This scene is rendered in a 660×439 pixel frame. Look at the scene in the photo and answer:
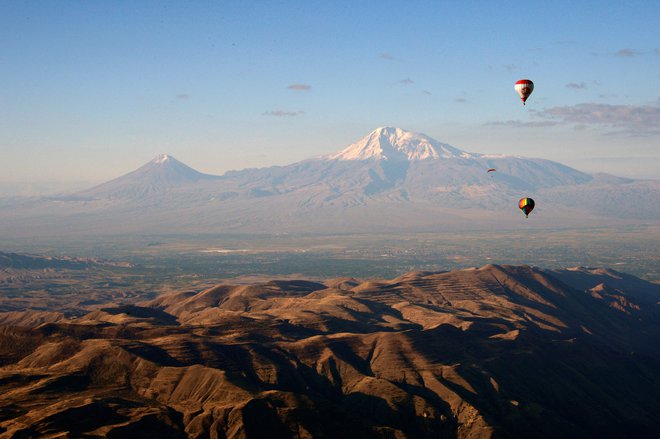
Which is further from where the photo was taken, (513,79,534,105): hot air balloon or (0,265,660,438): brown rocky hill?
(513,79,534,105): hot air balloon

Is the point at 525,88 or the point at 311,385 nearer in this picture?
the point at 525,88

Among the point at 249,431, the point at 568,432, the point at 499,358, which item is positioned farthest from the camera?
the point at 499,358

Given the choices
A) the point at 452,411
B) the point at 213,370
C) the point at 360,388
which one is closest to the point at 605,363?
the point at 452,411

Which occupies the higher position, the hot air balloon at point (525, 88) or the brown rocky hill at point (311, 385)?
the hot air balloon at point (525, 88)

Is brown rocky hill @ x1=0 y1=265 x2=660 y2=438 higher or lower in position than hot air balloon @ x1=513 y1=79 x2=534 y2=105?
lower

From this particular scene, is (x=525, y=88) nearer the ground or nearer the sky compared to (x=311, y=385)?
nearer the sky

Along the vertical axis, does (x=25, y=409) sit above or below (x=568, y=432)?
above

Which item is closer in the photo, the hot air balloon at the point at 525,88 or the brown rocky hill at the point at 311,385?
the brown rocky hill at the point at 311,385

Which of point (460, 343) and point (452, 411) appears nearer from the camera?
point (452, 411)

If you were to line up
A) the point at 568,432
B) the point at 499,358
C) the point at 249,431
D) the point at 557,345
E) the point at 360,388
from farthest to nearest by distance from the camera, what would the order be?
the point at 557,345
the point at 499,358
the point at 360,388
the point at 568,432
the point at 249,431

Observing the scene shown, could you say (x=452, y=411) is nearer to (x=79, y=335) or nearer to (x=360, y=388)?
(x=360, y=388)

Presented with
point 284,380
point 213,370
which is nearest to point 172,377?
point 213,370
